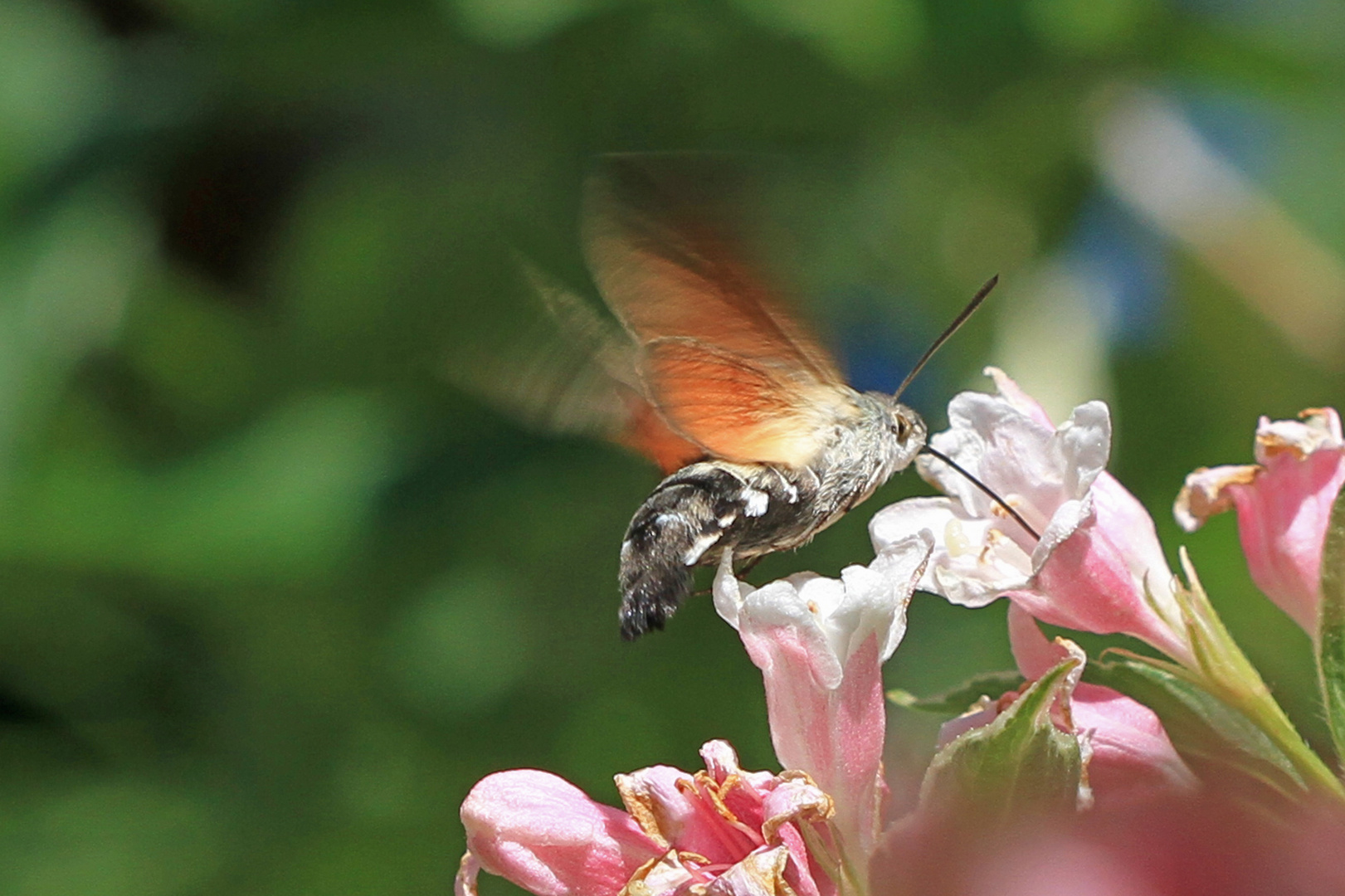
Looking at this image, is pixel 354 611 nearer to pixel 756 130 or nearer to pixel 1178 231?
pixel 756 130

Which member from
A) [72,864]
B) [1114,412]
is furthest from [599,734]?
[1114,412]

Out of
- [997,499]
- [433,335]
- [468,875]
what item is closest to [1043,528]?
[997,499]

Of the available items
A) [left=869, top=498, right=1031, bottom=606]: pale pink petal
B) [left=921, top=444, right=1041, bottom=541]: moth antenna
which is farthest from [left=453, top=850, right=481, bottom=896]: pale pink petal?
[left=921, top=444, right=1041, bottom=541]: moth antenna

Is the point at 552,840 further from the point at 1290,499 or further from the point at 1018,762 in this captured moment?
the point at 1290,499

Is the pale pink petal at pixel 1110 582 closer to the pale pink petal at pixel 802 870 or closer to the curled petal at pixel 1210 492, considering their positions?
the curled petal at pixel 1210 492

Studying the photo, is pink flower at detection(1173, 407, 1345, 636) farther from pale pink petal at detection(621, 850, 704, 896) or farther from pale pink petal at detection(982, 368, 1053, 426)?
pale pink petal at detection(621, 850, 704, 896)
